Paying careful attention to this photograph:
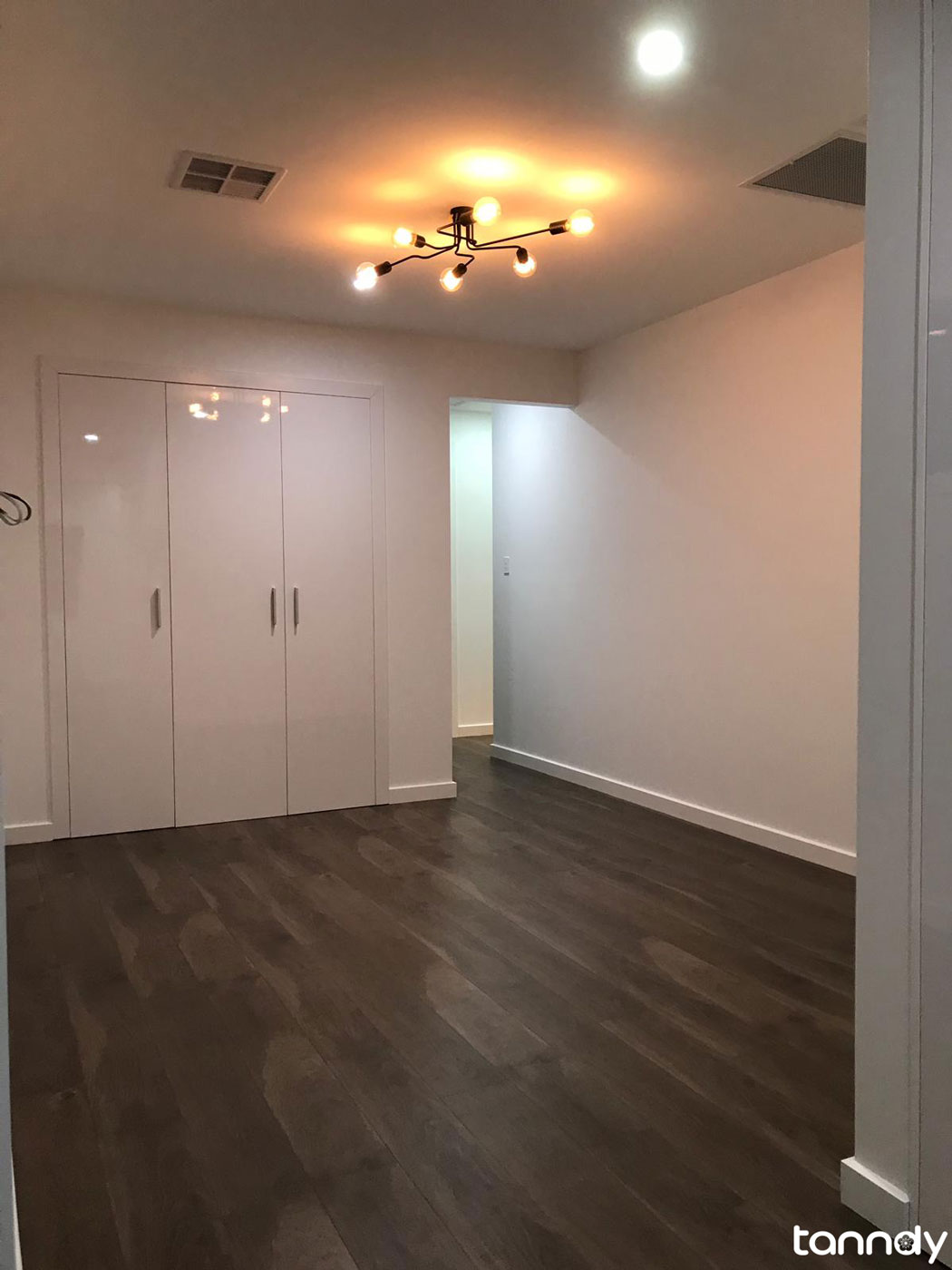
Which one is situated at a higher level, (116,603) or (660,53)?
(660,53)

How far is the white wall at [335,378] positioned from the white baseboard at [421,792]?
4 cm

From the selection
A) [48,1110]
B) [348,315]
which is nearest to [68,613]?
[348,315]

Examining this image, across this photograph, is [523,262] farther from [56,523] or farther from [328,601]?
[56,523]

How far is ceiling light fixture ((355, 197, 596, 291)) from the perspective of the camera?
3.29 m

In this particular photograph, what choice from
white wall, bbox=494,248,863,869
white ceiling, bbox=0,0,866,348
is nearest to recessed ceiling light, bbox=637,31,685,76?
white ceiling, bbox=0,0,866,348

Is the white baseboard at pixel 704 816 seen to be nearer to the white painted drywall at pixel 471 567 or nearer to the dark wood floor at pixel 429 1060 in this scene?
the dark wood floor at pixel 429 1060

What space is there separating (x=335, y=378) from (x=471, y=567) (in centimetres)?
281

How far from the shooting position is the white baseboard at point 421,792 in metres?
5.41

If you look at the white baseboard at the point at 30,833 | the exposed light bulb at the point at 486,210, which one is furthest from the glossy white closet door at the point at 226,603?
the exposed light bulb at the point at 486,210

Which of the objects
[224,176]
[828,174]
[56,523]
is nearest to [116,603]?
[56,523]

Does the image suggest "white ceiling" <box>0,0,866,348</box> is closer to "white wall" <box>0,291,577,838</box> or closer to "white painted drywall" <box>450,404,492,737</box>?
"white wall" <box>0,291,577,838</box>

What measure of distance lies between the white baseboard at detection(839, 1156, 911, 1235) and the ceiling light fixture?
282cm

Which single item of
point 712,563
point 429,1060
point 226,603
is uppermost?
point 712,563

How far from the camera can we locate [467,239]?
357cm
